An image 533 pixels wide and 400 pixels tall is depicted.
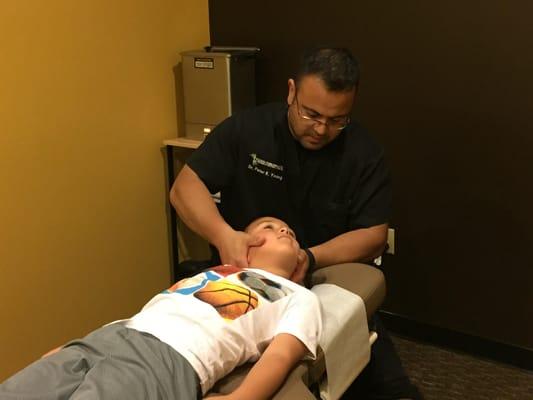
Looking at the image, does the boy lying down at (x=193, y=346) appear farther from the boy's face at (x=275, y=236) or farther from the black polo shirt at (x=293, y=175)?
the black polo shirt at (x=293, y=175)

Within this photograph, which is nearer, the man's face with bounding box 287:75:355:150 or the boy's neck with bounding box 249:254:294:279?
the boy's neck with bounding box 249:254:294:279

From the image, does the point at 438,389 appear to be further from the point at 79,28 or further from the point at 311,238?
the point at 79,28

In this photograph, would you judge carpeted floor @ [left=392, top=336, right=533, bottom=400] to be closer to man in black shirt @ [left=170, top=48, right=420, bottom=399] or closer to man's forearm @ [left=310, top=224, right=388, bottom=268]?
man in black shirt @ [left=170, top=48, right=420, bottom=399]

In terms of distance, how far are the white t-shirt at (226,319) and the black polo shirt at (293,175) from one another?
0.44 metres

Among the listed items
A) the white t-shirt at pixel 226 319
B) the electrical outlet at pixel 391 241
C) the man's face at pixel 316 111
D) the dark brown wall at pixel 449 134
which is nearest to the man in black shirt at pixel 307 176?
the man's face at pixel 316 111

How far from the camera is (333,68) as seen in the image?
1.58 metres

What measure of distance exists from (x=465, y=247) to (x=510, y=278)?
7.7 inches

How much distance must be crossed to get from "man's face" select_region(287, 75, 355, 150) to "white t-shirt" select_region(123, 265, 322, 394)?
49 centimetres

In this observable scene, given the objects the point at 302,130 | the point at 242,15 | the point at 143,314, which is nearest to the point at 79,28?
the point at 242,15

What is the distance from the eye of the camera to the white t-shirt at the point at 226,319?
1.17 m

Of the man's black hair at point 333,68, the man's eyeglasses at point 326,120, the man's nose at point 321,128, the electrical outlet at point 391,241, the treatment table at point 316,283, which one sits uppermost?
the man's black hair at point 333,68

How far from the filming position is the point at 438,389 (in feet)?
7.14

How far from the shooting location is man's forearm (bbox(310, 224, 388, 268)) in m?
1.61

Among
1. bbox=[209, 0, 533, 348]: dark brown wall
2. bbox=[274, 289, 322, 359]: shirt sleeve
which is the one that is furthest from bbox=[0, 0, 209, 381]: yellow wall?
bbox=[274, 289, 322, 359]: shirt sleeve
